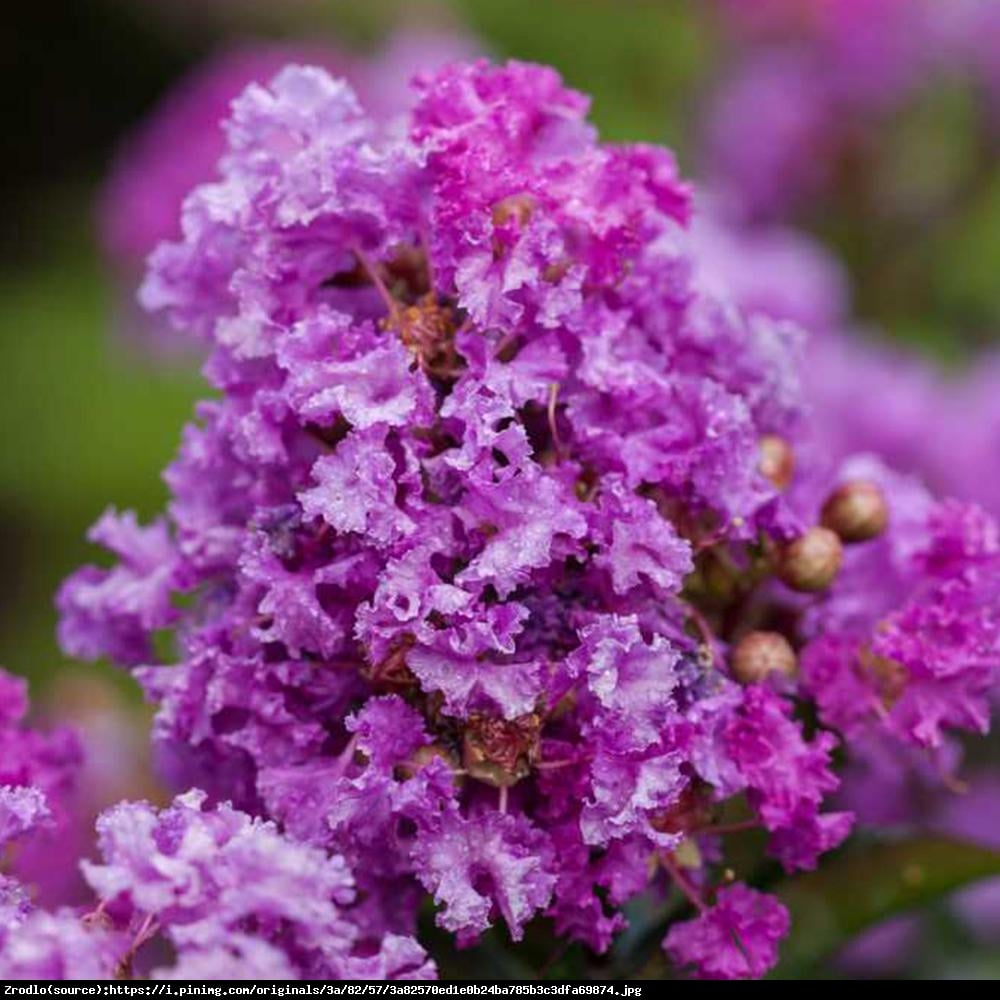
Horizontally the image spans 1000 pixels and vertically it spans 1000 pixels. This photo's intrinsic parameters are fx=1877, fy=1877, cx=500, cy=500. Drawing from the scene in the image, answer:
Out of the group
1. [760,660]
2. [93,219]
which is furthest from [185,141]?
[760,660]

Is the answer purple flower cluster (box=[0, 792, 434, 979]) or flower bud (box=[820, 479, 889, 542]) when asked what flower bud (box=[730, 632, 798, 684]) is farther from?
purple flower cluster (box=[0, 792, 434, 979])

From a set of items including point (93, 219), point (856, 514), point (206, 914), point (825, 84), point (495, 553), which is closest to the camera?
point (206, 914)

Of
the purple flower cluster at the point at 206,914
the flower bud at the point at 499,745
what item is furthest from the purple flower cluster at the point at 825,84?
the purple flower cluster at the point at 206,914

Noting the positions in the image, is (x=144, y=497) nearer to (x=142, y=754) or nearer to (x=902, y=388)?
(x=142, y=754)

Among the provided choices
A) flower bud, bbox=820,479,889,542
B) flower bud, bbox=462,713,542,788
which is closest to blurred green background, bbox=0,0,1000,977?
flower bud, bbox=820,479,889,542

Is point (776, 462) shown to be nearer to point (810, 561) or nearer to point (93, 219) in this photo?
point (810, 561)

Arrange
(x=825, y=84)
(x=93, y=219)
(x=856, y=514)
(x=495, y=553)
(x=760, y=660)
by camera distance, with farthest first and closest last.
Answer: (x=93, y=219)
(x=825, y=84)
(x=856, y=514)
(x=760, y=660)
(x=495, y=553)

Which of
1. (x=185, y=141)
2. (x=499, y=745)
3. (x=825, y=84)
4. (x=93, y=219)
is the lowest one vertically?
(x=499, y=745)
